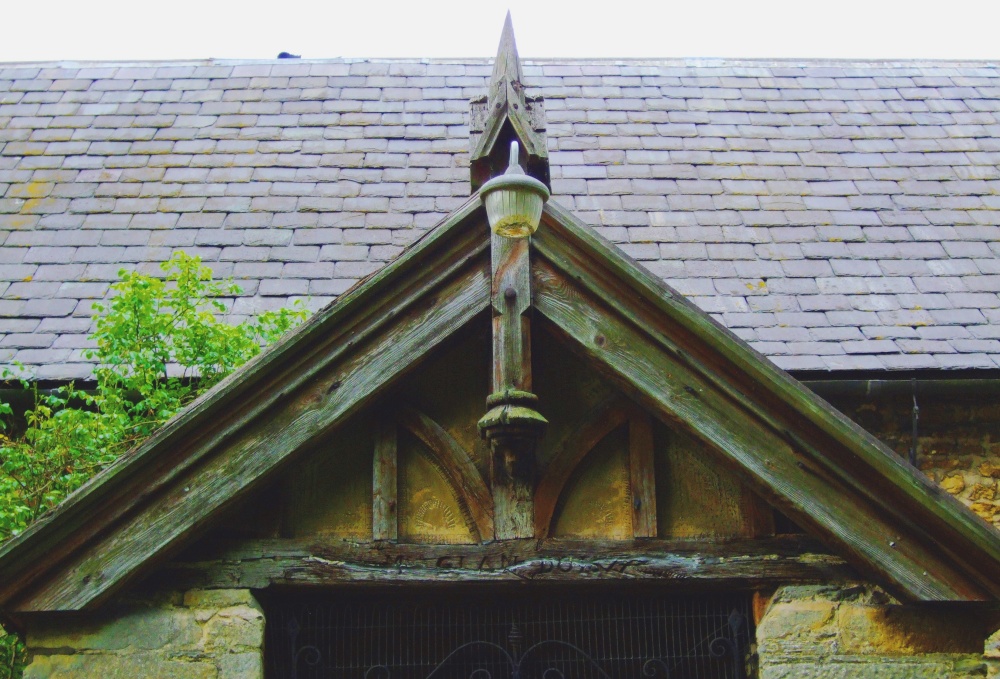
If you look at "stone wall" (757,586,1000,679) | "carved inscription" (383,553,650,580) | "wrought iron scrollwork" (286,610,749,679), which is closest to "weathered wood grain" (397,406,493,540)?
"carved inscription" (383,553,650,580)

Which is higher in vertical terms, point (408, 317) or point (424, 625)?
point (408, 317)

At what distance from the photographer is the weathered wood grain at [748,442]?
11.1ft

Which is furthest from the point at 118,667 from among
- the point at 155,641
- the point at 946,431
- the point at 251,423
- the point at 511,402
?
the point at 946,431

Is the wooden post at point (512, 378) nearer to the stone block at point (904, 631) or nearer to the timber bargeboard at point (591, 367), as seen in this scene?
the timber bargeboard at point (591, 367)

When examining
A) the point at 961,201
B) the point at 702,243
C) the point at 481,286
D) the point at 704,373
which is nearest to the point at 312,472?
the point at 481,286

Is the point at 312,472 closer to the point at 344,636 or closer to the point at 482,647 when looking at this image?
the point at 344,636

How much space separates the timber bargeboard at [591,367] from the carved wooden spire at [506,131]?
0.19 m

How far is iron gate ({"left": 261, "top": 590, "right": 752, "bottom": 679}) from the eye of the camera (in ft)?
12.2

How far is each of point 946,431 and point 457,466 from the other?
3.27m

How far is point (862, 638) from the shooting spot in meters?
3.54

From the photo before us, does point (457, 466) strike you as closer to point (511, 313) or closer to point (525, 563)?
point (525, 563)

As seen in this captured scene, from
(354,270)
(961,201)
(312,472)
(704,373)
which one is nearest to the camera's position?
(704,373)

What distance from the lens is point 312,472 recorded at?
12.5 feet

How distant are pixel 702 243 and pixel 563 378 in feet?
9.71
